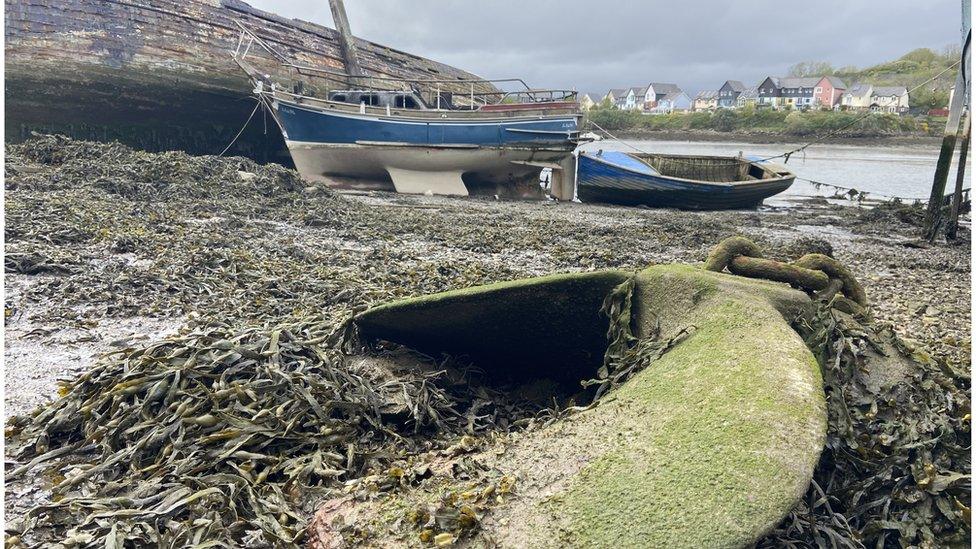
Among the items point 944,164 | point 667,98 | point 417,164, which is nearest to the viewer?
point 944,164

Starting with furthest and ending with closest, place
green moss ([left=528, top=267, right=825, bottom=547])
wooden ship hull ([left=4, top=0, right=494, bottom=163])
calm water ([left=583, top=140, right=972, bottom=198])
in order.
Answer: calm water ([left=583, top=140, right=972, bottom=198]) < wooden ship hull ([left=4, top=0, right=494, bottom=163]) < green moss ([left=528, top=267, right=825, bottom=547])

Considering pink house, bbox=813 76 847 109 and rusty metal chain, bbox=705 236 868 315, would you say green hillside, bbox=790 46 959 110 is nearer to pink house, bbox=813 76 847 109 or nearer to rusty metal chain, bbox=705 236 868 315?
pink house, bbox=813 76 847 109

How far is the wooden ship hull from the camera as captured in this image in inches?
563

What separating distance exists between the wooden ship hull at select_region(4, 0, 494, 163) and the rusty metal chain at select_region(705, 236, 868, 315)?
16.5 metres

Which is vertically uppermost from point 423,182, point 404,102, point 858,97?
point 858,97

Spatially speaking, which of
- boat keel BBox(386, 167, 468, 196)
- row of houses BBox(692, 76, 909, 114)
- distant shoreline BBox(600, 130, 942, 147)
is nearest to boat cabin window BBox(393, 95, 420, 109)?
boat keel BBox(386, 167, 468, 196)

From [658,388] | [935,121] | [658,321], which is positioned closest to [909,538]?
[658,388]

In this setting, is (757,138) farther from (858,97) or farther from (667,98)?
(667,98)

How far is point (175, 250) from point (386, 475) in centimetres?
515

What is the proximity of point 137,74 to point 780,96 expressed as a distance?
9397 centimetres

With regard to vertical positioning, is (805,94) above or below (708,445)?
above

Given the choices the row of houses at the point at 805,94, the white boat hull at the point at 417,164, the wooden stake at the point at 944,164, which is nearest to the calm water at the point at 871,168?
the white boat hull at the point at 417,164

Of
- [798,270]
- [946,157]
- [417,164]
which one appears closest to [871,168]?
[946,157]

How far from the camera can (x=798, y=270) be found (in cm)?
281
